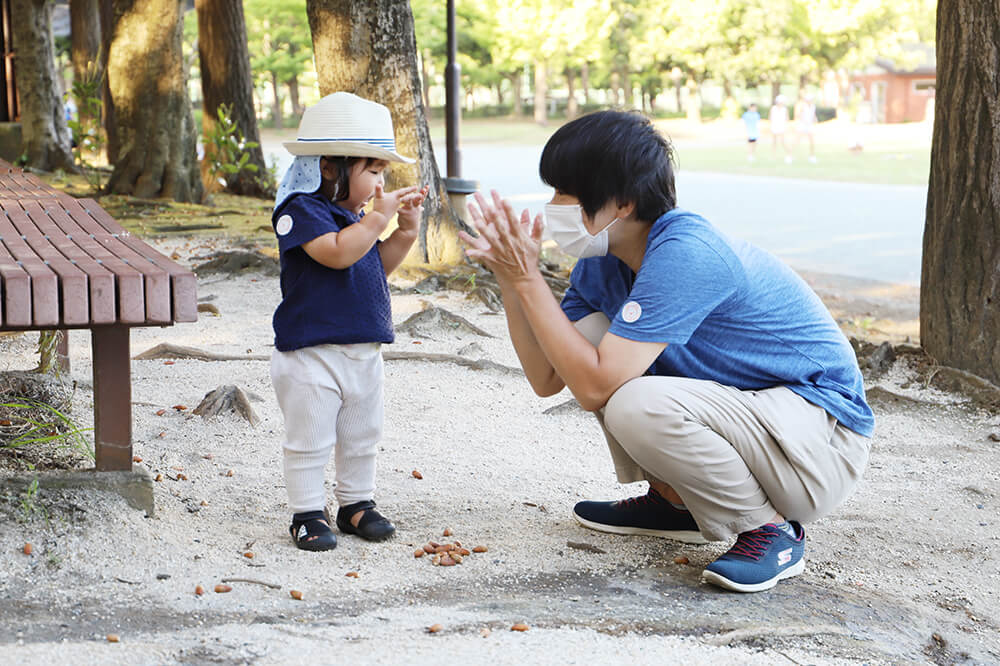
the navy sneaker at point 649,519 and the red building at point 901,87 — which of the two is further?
the red building at point 901,87

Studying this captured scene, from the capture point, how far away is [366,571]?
9.50 feet

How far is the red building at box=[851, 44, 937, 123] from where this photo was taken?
52.7 metres

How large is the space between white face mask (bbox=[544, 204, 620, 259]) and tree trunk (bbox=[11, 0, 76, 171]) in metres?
13.1

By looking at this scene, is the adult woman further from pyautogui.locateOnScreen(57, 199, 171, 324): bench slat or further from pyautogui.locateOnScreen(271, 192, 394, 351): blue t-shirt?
pyautogui.locateOnScreen(57, 199, 171, 324): bench slat

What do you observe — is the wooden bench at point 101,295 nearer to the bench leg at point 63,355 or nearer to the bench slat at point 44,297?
the bench slat at point 44,297

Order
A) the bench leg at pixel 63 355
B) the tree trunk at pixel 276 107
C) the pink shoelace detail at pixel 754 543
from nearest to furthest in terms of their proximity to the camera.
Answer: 1. the pink shoelace detail at pixel 754 543
2. the bench leg at pixel 63 355
3. the tree trunk at pixel 276 107

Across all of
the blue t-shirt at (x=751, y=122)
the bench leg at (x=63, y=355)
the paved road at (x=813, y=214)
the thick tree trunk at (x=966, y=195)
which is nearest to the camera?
the bench leg at (x=63, y=355)

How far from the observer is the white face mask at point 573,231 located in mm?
2904

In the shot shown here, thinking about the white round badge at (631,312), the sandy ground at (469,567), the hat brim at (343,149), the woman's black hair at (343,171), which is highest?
the hat brim at (343,149)

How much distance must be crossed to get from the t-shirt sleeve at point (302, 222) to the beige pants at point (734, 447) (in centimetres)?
86

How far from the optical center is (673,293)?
9.11ft

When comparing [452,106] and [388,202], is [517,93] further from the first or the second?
[388,202]

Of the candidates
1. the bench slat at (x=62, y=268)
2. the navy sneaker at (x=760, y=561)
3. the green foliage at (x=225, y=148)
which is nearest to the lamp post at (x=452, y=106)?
the green foliage at (x=225, y=148)

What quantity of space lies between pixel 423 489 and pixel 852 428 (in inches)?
54.0
